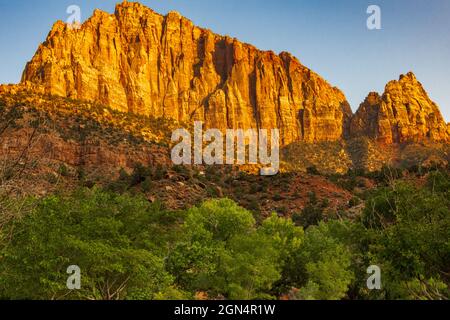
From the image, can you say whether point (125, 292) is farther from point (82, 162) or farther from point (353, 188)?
point (82, 162)

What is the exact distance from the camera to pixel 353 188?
71.8 m

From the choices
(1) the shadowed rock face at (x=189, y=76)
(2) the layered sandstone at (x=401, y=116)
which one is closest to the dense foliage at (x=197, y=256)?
(1) the shadowed rock face at (x=189, y=76)

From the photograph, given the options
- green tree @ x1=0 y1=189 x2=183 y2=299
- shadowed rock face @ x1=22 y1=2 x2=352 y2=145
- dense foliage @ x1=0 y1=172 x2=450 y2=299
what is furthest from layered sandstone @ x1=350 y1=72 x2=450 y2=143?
green tree @ x1=0 y1=189 x2=183 y2=299

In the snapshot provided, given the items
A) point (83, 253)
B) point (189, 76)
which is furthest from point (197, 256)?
point (189, 76)

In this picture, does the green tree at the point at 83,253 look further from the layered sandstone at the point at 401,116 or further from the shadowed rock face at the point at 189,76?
the layered sandstone at the point at 401,116

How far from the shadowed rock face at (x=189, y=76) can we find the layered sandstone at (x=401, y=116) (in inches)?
363

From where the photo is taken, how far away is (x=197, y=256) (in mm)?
26844

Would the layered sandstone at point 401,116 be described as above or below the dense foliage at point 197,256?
above

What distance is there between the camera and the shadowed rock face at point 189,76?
13938 centimetres

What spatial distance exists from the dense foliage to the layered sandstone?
416 feet

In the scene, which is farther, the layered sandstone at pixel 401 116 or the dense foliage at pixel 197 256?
the layered sandstone at pixel 401 116

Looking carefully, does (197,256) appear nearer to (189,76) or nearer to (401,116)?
(401,116)

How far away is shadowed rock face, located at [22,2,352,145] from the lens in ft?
457
